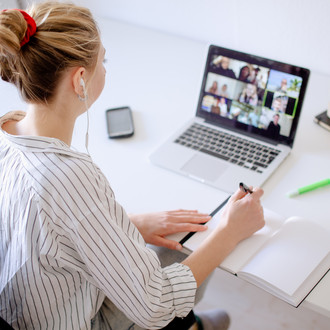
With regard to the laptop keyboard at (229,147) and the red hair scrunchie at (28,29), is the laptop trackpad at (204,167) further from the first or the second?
the red hair scrunchie at (28,29)

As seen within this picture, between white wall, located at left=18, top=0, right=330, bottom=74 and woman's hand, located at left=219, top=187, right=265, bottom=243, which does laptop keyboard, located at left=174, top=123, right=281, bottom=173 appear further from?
white wall, located at left=18, top=0, right=330, bottom=74

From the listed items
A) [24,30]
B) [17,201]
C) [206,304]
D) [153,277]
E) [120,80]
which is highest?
[24,30]

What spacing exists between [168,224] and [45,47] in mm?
438

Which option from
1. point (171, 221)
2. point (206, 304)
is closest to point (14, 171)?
point (171, 221)

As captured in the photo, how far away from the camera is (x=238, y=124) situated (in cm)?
125

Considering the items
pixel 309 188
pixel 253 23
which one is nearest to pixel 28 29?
pixel 309 188

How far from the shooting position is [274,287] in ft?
2.73

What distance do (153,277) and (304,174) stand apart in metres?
0.54

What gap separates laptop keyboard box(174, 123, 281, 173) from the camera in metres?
1.16

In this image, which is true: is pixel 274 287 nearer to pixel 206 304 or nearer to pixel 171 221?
pixel 171 221

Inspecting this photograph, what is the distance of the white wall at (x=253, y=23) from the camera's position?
4.74ft

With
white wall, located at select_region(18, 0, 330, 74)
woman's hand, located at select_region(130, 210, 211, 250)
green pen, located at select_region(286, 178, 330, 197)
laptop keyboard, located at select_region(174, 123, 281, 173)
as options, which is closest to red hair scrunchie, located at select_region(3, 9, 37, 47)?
woman's hand, located at select_region(130, 210, 211, 250)

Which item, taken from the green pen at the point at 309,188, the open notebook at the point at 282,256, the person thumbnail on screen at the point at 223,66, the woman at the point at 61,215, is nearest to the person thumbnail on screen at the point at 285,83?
the person thumbnail on screen at the point at 223,66

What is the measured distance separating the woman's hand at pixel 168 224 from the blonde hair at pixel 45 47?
1.13ft
